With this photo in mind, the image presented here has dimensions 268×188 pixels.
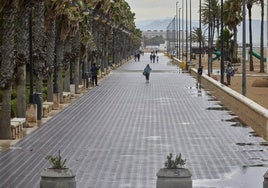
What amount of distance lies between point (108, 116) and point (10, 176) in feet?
52.6

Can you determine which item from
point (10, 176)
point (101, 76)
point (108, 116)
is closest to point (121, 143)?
point (10, 176)

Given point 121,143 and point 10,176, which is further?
point 121,143

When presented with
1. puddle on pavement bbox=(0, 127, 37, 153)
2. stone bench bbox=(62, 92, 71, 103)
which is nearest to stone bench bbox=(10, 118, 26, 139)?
puddle on pavement bbox=(0, 127, 37, 153)

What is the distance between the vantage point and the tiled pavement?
19.8 m

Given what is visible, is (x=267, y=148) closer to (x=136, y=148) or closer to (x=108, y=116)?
(x=136, y=148)

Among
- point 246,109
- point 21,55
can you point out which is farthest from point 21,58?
point 246,109

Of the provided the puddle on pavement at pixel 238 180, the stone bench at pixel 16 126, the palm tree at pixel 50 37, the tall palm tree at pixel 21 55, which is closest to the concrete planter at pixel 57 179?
the puddle on pavement at pixel 238 180

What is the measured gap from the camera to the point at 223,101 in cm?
4391

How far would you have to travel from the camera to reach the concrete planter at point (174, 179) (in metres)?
14.2

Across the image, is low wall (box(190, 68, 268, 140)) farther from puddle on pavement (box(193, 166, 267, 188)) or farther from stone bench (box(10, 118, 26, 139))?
stone bench (box(10, 118, 26, 139))

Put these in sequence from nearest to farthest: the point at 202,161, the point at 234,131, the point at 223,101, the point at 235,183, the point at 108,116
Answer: the point at 235,183
the point at 202,161
the point at 234,131
the point at 108,116
the point at 223,101

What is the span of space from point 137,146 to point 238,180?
6.97 m

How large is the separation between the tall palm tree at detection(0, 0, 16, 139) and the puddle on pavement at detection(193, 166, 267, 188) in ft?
30.3

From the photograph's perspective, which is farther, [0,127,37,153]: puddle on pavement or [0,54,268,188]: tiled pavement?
[0,127,37,153]: puddle on pavement
